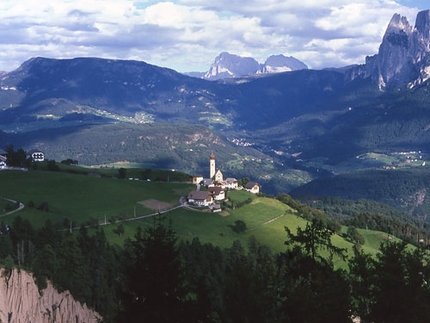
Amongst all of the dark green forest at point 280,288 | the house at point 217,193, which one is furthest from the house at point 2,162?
the dark green forest at point 280,288

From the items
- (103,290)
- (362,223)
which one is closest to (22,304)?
(103,290)

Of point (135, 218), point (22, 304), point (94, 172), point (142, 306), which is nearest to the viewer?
→ point (142, 306)

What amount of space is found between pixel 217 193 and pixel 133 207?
935 inches

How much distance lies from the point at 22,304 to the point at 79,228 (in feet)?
116

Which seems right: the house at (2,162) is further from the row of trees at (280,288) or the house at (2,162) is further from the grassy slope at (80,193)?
the row of trees at (280,288)

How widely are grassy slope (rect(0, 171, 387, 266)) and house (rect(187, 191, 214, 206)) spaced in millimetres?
3455

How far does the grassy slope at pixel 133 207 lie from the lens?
11300 cm

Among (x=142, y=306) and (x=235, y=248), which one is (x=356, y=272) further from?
(x=235, y=248)

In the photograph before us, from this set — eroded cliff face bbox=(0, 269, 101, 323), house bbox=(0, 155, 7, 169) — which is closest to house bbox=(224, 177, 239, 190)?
house bbox=(0, 155, 7, 169)

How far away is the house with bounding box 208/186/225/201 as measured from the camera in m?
139

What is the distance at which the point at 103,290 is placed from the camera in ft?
238

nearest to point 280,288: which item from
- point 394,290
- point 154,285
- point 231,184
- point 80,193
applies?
point 394,290

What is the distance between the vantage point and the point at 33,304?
65188 mm

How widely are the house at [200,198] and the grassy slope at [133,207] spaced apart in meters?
3.46
